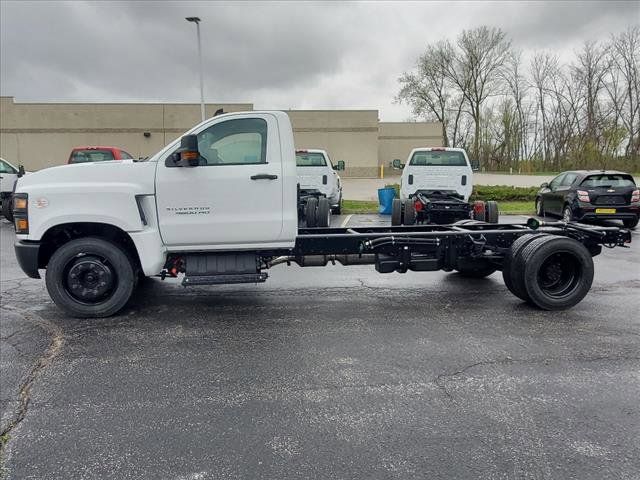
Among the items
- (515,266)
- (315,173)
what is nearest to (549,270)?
(515,266)

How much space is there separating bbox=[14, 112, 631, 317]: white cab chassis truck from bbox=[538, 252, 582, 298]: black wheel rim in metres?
0.02

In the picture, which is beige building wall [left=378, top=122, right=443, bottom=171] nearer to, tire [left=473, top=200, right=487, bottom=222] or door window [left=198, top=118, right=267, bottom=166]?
tire [left=473, top=200, right=487, bottom=222]

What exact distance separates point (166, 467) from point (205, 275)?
3.03 meters

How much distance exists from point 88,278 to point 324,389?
3.26 meters

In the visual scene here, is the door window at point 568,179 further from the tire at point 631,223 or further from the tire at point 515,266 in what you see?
the tire at point 515,266

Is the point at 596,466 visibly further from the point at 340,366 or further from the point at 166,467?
the point at 166,467

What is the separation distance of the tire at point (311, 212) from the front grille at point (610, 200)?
802 cm

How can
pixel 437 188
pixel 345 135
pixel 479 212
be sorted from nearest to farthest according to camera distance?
pixel 479 212 < pixel 437 188 < pixel 345 135

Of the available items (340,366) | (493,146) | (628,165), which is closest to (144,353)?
(340,366)

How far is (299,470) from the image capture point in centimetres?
284

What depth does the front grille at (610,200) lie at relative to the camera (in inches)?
531

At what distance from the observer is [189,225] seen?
18.5 ft

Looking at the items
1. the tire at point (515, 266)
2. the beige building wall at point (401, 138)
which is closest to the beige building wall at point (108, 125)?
the beige building wall at point (401, 138)

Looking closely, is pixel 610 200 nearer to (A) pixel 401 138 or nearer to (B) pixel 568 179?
(B) pixel 568 179
